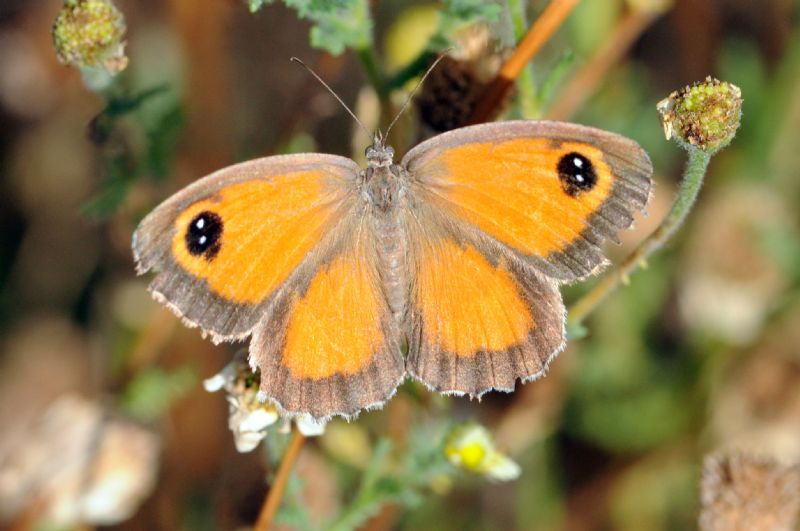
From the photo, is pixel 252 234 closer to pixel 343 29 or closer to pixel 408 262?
pixel 408 262

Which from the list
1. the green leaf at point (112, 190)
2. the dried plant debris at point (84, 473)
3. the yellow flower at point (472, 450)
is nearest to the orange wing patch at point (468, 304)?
the yellow flower at point (472, 450)

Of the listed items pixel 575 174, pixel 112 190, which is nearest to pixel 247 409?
pixel 112 190

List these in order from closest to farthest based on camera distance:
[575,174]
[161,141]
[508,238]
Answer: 1. [575,174]
2. [508,238]
3. [161,141]

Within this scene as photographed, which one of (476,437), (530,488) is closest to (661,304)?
(530,488)

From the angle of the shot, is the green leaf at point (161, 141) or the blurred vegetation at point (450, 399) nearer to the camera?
the green leaf at point (161, 141)

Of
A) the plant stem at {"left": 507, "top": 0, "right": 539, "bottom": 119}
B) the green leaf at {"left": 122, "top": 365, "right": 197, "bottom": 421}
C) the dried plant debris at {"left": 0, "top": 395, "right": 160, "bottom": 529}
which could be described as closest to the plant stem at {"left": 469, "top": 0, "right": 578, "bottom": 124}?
the plant stem at {"left": 507, "top": 0, "right": 539, "bottom": 119}

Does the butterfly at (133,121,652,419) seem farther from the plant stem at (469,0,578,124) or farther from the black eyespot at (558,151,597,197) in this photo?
the plant stem at (469,0,578,124)

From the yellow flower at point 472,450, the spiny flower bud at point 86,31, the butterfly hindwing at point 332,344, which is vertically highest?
the spiny flower bud at point 86,31

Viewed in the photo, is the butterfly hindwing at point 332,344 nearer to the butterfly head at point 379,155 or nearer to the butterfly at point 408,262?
the butterfly at point 408,262
